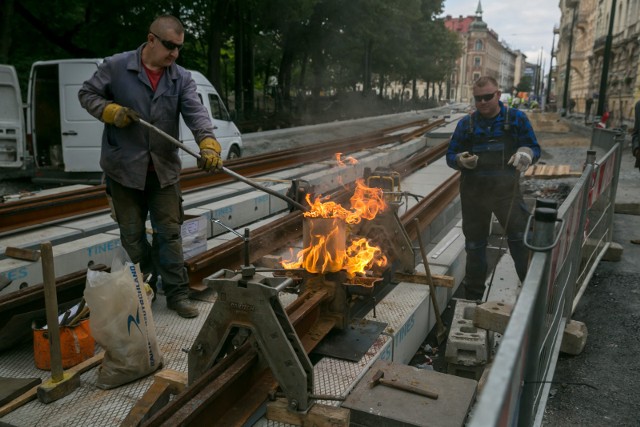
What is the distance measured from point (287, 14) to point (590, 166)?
80.9 ft

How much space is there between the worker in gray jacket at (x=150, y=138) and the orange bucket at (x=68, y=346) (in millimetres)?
872

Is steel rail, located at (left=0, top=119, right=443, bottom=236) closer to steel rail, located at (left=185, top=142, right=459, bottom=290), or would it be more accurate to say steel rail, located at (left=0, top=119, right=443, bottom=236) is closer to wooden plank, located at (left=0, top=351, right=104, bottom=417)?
steel rail, located at (left=185, top=142, right=459, bottom=290)

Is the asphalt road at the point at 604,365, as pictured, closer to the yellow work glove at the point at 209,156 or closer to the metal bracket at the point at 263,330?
the metal bracket at the point at 263,330

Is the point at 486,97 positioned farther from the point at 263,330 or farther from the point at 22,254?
the point at 22,254

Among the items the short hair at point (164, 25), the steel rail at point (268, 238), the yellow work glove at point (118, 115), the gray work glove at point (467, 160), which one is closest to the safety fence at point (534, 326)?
the gray work glove at point (467, 160)

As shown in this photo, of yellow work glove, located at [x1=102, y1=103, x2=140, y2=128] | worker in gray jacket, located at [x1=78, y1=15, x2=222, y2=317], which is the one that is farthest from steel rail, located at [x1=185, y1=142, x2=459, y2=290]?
yellow work glove, located at [x1=102, y1=103, x2=140, y2=128]

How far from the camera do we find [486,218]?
19.0 feet

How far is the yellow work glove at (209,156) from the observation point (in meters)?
4.16

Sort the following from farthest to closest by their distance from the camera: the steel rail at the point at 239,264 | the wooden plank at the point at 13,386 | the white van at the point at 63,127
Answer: the white van at the point at 63,127 < the wooden plank at the point at 13,386 < the steel rail at the point at 239,264

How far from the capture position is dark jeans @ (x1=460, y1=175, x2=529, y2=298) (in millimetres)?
5594

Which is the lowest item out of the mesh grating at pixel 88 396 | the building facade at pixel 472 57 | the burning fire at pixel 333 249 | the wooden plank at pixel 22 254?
the mesh grating at pixel 88 396

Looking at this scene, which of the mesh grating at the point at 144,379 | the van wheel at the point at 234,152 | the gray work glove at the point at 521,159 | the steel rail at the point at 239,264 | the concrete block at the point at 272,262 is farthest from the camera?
the van wheel at the point at 234,152

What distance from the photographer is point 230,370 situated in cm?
317

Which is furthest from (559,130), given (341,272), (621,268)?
(341,272)
